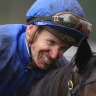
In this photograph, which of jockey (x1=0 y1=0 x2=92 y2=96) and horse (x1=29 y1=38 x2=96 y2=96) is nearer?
horse (x1=29 y1=38 x2=96 y2=96)

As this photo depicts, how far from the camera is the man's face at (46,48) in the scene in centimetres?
120

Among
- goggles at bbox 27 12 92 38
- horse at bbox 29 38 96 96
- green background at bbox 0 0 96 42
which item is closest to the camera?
horse at bbox 29 38 96 96

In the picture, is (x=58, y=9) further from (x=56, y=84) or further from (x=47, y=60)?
(x=56, y=84)

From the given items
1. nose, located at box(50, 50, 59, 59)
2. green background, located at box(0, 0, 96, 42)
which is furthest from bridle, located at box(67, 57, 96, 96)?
green background, located at box(0, 0, 96, 42)

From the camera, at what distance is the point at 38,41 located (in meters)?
1.24

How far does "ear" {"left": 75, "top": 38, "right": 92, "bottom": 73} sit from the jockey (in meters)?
0.23

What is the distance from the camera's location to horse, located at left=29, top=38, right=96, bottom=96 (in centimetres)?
91

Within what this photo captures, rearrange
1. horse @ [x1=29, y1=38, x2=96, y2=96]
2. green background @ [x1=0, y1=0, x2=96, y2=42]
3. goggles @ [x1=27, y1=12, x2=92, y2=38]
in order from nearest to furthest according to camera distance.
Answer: horse @ [x1=29, y1=38, x2=96, y2=96] → goggles @ [x1=27, y1=12, x2=92, y2=38] → green background @ [x1=0, y1=0, x2=96, y2=42]

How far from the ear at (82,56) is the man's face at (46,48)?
250mm

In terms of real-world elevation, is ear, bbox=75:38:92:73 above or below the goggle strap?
below

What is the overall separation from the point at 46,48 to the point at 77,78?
0.95 feet

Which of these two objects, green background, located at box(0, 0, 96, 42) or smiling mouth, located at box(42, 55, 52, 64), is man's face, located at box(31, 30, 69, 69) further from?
green background, located at box(0, 0, 96, 42)

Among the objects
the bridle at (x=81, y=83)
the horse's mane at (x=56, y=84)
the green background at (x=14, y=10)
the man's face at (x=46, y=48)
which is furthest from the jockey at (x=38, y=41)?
the green background at (x=14, y=10)

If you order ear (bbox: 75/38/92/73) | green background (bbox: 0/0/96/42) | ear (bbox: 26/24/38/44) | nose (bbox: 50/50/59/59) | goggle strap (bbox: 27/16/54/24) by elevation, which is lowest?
green background (bbox: 0/0/96/42)
